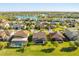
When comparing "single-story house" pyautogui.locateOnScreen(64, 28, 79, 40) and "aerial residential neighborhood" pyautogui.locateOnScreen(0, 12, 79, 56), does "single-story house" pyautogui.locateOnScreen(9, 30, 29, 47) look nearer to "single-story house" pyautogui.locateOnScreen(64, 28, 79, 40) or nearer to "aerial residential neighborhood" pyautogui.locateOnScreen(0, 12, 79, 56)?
"aerial residential neighborhood" pyautogui.locateOnScreen(0, 12, 79, 56)

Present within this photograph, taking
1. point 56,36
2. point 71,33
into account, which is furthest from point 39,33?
point 71,33

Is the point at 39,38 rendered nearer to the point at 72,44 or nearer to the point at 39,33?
the point at 39,33

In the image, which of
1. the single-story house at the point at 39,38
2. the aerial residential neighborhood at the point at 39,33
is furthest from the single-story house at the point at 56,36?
the single-story house at the point at 39,38

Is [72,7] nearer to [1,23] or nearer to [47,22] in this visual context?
[47,22]

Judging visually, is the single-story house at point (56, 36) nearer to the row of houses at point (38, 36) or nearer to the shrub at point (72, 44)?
the row of houses at point (38, 36)

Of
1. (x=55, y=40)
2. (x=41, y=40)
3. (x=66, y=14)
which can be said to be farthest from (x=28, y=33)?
(x=66, y=14)

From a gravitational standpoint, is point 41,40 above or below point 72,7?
below
